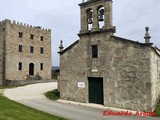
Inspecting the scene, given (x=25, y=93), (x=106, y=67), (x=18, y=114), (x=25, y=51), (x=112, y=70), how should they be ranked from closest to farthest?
(x=18, y=114) < (x=112, y=70) < (x=106, y=67) < (x=25, y=93) < (x=25, y=51)

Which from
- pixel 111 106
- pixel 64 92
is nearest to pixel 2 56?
pixel 64 92

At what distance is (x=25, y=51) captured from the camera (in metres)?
40.2

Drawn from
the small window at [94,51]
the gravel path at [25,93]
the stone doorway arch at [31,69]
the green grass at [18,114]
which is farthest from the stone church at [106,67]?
the stone doorway arch at [31,69]

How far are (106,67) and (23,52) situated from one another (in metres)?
26.1

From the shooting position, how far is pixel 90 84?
1866cm

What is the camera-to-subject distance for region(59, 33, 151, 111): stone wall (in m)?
15.4

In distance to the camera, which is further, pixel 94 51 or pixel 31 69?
pixel 31 69

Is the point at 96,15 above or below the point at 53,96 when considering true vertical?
above

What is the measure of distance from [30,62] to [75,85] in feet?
76.9

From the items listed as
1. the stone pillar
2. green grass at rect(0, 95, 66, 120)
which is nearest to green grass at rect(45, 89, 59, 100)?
the stone pillar

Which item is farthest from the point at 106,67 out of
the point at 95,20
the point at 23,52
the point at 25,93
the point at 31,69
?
the point at 31,69

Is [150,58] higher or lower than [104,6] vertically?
lower

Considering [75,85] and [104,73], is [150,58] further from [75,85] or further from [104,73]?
[75,85]

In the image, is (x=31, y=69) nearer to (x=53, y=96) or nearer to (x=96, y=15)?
(x=53, y=96)
